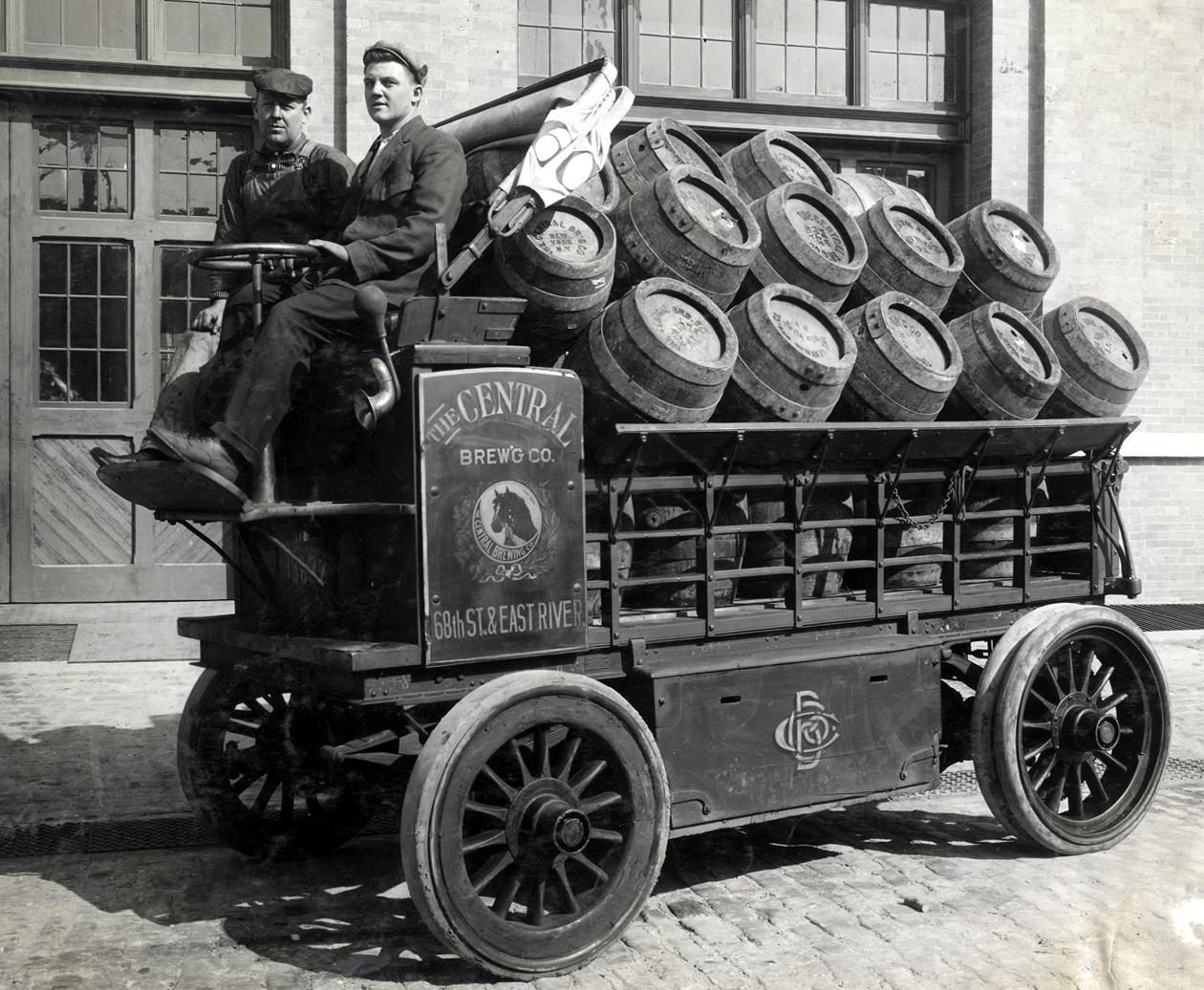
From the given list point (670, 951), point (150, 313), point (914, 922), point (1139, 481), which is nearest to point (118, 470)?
point (670, 951)

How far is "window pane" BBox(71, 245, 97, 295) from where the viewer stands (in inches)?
405

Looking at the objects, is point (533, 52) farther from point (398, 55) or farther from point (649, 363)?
Result: point (649, 363)

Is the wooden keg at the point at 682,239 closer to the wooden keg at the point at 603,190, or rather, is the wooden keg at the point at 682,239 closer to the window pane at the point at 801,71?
the wooden keg at the point at 603,190

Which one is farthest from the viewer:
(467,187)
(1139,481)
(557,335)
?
(1139,481)

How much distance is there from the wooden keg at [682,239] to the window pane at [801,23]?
6.88 m

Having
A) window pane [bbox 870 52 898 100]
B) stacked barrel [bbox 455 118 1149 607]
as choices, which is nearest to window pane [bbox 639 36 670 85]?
window pane [bbox 870 52 898 100]

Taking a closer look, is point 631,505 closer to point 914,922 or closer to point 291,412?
point 291,412

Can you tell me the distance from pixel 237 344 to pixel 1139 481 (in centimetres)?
906

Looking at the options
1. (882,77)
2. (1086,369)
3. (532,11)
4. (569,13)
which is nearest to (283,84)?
(1086,369)

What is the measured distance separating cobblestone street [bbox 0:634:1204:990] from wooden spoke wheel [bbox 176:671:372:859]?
149 millimetres

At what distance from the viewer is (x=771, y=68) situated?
1134 centimetres

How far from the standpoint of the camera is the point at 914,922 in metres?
4.65

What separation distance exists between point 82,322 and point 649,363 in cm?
703

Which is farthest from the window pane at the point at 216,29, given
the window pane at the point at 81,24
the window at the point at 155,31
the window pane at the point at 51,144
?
the window pane at the point at 51,144
